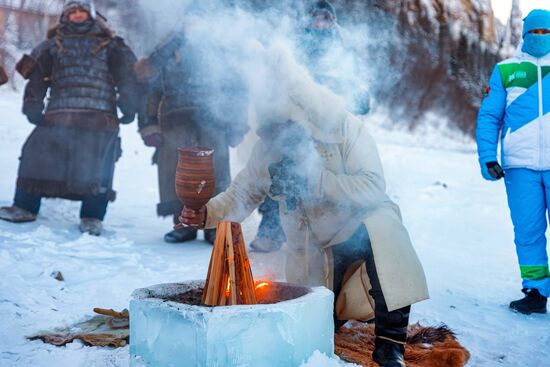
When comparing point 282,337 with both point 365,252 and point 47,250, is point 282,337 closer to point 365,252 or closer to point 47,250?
point 365,252

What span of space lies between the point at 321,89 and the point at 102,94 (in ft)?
9.97

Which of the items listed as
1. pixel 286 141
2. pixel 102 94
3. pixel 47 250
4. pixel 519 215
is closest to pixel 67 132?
pixel 102 94

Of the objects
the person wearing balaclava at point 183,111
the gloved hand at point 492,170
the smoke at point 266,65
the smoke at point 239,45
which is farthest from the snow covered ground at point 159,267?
the smoke at point 239,45

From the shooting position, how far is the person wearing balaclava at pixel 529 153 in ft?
11.0

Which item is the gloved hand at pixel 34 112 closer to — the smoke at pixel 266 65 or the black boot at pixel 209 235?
the smoke at pixel 266 65

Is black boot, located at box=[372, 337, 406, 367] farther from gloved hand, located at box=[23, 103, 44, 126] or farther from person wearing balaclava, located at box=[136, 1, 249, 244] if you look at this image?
gloved hand, located at box=[23, 103, 44, 126]

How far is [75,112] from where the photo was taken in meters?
4.95

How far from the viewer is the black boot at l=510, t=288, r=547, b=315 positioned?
3.25 m

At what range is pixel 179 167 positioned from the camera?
222 centimetres

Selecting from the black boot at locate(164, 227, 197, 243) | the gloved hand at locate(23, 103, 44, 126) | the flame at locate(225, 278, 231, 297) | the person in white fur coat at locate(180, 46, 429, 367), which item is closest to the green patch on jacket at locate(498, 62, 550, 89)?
the person in white fur coat at locate(180, 46, 429, 367)

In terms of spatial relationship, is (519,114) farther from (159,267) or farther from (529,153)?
(159,267)

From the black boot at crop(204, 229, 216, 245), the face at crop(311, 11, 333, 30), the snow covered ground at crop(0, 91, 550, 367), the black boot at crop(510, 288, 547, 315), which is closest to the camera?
the snow covered ground at crop(0, 91, 550, 367)

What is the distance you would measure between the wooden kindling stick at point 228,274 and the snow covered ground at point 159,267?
0.35 metres

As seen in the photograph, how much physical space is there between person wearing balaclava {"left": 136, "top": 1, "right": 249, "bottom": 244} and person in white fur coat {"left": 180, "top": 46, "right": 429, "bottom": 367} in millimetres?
2179
